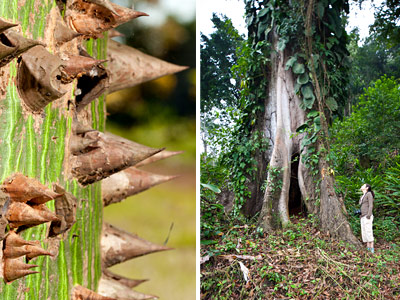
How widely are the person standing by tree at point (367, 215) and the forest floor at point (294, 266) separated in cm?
4

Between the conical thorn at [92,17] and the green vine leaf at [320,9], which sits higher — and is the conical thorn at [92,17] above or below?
below

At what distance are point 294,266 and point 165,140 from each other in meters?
0.75

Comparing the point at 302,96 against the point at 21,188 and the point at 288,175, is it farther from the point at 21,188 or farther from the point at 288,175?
the point at 21,188

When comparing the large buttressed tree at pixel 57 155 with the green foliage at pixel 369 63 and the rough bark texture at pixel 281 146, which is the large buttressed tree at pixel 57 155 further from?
the green foliage at pixel 369 63

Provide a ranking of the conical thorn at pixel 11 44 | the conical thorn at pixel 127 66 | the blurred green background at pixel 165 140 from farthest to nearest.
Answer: the blurred green background at pixel 165 140 → the conical thorn at pixel 127 66 → the conical thorn at pixel 11 44

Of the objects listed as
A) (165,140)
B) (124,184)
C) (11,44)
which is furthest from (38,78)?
(165,140)

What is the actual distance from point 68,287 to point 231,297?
1554mm

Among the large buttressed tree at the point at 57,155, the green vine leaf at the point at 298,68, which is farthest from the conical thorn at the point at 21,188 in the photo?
the green vine leaf at the point at 298,68

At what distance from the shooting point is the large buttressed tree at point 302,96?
164cm

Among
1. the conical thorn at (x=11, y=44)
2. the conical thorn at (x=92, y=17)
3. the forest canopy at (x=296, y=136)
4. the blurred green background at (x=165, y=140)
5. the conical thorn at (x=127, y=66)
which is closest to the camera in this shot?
the conical thorn at (x=11, y=44)

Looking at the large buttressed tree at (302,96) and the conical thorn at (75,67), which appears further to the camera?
the large buttressed tree at (302,96)

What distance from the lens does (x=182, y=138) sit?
172cm

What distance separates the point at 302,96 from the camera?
5.65 feet

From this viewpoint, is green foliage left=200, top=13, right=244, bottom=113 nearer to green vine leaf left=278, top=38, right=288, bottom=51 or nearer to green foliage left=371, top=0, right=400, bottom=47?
green vine leaf left=278, top=38, right=288, bottom=51
